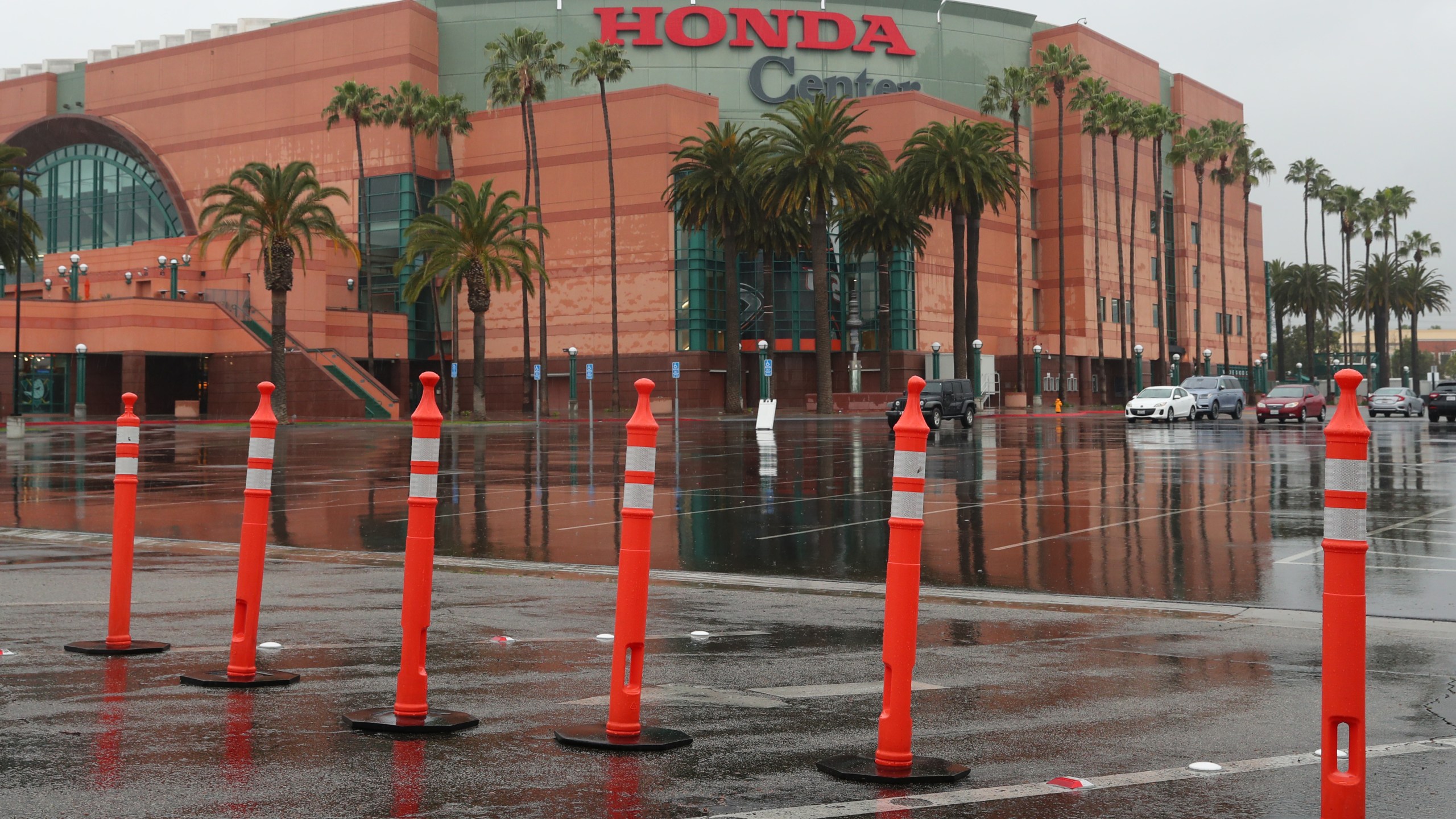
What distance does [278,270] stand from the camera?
5681 centimetres

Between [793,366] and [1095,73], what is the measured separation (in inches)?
1263

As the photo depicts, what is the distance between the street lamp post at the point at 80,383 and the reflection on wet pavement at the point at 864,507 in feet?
93.8

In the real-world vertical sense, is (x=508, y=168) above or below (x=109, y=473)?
above

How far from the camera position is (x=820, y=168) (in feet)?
201

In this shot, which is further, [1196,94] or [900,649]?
[1196,94]

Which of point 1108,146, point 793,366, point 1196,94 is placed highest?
point 1196,94

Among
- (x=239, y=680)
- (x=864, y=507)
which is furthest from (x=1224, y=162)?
(x=239, y=680)

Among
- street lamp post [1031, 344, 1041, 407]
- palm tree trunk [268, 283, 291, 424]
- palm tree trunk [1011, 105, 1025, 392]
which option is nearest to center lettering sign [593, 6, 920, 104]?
palm tree trunk [1011, 105, 1025, 392]

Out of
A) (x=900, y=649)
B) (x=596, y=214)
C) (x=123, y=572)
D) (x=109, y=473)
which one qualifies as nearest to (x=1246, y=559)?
(x=900, y=649)

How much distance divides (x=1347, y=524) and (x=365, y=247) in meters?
81.0

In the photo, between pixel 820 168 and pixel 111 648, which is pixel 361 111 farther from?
pixel 111 648

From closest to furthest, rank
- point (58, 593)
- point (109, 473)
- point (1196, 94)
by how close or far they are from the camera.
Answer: point (58, 593), point (109, 473), point (1196, 94)

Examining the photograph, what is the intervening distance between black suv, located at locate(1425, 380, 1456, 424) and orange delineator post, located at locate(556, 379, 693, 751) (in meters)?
50.4

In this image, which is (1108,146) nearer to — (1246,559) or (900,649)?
(1246,559)
